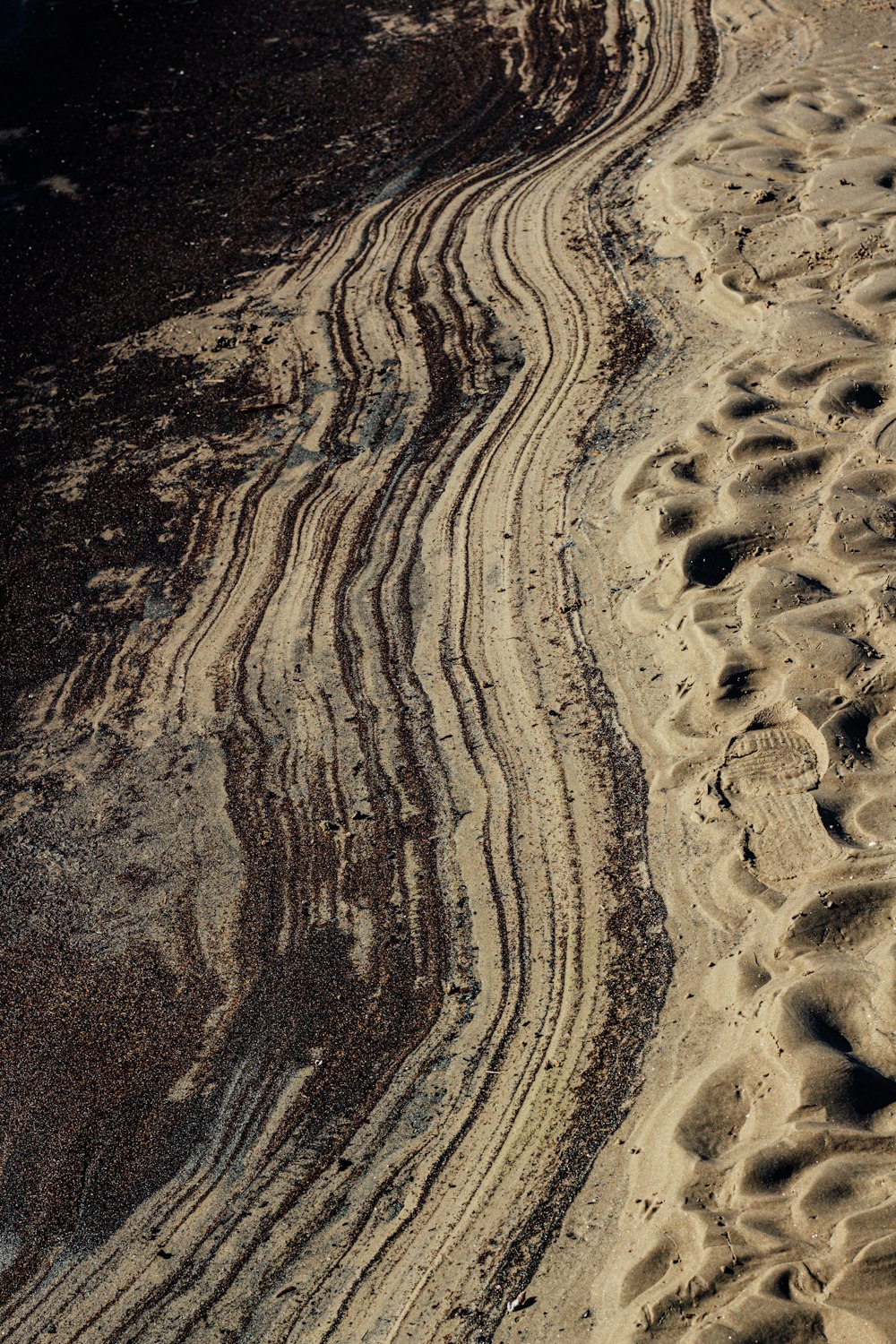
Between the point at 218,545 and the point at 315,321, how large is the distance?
6.23 ft

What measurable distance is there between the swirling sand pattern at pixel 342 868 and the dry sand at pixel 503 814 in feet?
0.06

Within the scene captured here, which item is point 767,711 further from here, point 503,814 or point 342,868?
point 342,868

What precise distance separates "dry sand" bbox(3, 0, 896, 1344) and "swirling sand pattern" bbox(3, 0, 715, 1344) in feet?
0.06

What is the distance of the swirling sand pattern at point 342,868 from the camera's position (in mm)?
3811

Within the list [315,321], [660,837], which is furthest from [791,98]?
[660,837]

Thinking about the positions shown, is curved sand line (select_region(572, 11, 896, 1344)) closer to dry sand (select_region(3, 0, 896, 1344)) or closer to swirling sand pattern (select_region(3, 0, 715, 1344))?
dry sand (select_region(3, 0, 896, 1344))

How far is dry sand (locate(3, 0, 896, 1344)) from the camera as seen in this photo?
3.59 meters

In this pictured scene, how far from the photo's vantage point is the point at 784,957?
3.88 meters

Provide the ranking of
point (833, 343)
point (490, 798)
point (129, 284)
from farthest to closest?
point (129, 284) → point (833, 343) → point (490, 798)

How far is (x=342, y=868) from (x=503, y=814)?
688mm

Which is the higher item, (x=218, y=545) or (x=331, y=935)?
(x=218, y=545)

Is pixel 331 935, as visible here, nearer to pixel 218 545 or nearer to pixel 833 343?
→ pixel 218 545

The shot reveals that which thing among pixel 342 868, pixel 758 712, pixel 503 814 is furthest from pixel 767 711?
pixel 342 868

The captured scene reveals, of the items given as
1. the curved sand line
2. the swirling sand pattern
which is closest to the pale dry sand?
the curved sand line
